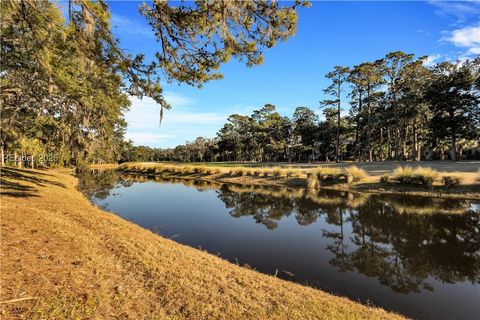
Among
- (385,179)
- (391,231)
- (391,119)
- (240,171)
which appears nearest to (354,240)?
(391,231)

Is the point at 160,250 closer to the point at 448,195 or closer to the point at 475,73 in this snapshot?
the point at 448,195

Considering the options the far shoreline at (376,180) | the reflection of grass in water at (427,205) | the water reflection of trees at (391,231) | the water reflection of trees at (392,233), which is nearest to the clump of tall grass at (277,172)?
the far shoreline at (376,180)

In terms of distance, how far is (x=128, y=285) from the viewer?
15.7 feet

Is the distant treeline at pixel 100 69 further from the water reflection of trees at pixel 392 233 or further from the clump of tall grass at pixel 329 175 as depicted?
the clump of tall grass at pixel 329 175

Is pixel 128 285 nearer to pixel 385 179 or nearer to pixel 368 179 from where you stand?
pixel 385 179

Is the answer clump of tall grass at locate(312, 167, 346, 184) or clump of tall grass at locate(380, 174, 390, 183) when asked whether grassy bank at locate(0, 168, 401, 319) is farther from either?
clump of tall grass at locate(312, 167, 346, 184)

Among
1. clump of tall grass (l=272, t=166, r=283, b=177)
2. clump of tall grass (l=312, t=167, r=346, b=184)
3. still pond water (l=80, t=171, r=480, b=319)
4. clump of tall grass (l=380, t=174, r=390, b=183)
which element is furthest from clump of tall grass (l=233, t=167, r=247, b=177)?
clump of tall grass (l=380, t=174, r=390, b=183)

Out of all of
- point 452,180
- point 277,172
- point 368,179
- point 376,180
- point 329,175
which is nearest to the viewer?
point 452,180

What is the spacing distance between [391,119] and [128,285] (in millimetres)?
44488

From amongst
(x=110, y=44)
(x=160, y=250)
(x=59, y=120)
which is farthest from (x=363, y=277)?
(x=59, y=120)

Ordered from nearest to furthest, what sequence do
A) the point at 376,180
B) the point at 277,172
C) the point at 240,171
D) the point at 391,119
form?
the point at 376,180
the point at 277,172
the point at 240,171
the point at 391,119

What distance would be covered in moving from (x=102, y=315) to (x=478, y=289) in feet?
25.7

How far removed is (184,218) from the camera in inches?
555

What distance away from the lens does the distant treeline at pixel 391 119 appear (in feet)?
103
